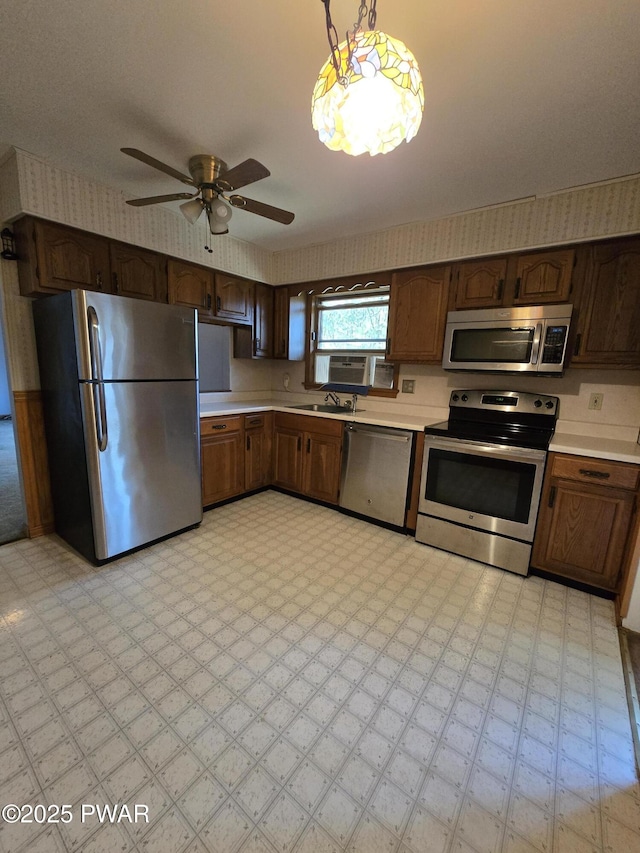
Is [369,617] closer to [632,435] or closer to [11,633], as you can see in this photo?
[11,633]

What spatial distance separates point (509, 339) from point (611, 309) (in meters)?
0.56

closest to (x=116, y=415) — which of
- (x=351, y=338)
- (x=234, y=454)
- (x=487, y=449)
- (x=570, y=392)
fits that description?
(x=234, y=454)

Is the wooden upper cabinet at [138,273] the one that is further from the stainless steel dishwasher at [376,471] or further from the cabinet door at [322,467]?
the stainless steel dishwasher at [376,471]

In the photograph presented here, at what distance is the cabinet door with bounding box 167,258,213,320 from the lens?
111 inches

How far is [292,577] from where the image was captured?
2.17m

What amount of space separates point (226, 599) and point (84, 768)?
865mm

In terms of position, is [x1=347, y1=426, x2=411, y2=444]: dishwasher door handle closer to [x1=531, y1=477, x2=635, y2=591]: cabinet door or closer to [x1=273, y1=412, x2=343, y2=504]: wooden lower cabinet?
[x1=273, y1=412, x2=343, y2=504]: wooden lower cabinet

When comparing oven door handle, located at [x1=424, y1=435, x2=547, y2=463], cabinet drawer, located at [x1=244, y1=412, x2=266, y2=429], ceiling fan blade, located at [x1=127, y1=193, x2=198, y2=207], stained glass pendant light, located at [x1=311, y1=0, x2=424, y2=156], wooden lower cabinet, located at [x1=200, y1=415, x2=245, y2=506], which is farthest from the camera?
Answer: cabinet drawer, located at [x1=244, y1=412, x2=266, y2=429]

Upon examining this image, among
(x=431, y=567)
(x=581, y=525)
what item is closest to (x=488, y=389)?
(x=581, y=525)

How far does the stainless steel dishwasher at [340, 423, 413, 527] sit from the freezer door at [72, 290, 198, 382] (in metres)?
1.41

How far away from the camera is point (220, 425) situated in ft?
9.91

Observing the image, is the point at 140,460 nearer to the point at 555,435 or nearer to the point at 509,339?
the point at 509,339

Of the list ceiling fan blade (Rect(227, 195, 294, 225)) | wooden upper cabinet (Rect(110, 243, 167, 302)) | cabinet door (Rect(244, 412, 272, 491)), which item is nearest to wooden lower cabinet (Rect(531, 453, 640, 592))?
ceiling fan blade (Rect(227, 195, 294, 225))

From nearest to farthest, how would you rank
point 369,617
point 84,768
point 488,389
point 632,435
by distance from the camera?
point 84,768 → point 369,617 → point 632,435 → point 488,389
